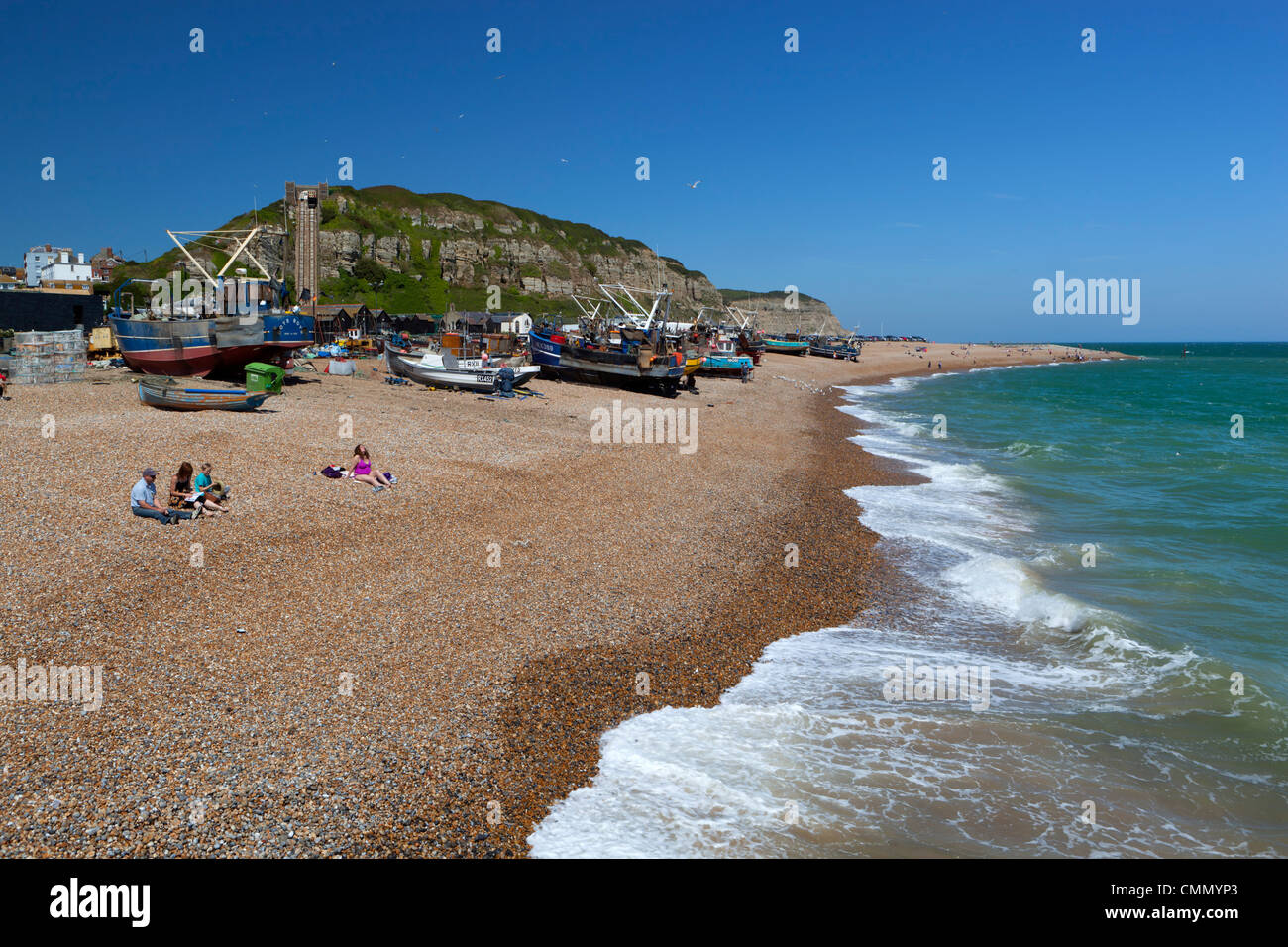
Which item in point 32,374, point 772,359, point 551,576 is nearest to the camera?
point 551,576

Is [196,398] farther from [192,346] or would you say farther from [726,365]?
[726,365]

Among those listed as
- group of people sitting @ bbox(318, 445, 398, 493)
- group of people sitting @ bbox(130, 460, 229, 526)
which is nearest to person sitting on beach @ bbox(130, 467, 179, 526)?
group of people sitting @ bbox(130, 460, 229, 526)

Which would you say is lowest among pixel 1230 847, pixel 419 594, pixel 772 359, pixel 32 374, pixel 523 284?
pixel 1230 847

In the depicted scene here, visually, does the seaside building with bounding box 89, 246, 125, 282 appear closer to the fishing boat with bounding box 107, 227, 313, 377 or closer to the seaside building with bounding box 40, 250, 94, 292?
the seaside building with bounding box 40, 250, 94, 292

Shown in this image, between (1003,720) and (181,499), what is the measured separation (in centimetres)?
1441

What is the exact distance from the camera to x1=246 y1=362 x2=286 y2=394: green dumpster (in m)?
24.8

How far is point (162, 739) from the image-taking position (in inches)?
298

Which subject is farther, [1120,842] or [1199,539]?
[1199,539]

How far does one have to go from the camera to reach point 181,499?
13.5m

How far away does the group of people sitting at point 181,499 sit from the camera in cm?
1316

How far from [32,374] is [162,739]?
26233mm
